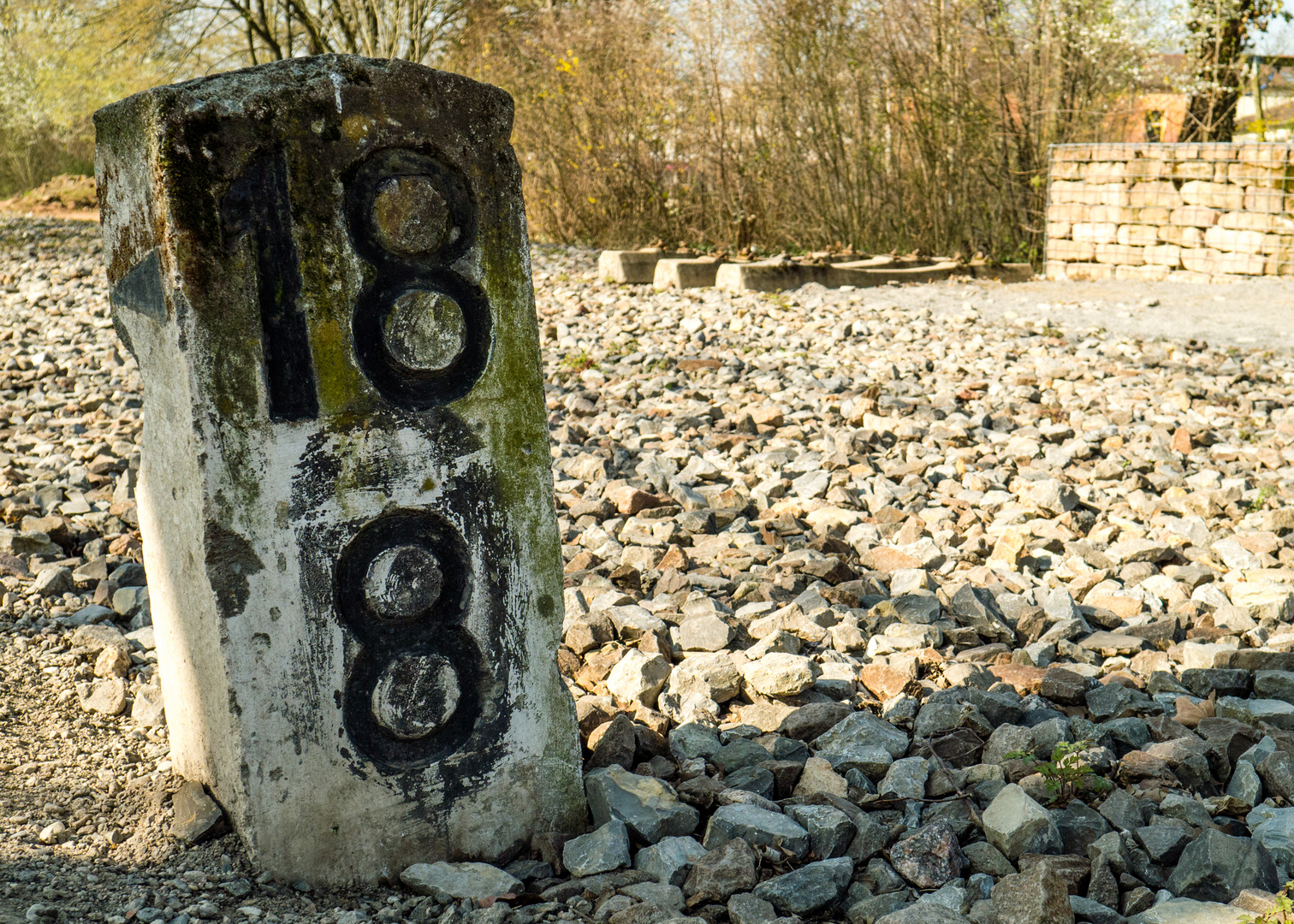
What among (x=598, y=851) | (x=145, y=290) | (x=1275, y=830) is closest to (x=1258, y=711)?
(x=1275, y=830)

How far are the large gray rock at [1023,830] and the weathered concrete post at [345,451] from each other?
73 centimetres

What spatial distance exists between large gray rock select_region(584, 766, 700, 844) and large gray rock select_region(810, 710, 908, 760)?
0.37 metres

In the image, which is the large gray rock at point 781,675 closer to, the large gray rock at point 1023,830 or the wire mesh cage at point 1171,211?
the large gray rock at point 1023,830

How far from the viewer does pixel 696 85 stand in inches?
414

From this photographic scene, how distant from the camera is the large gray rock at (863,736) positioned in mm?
2080

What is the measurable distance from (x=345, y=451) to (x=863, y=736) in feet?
3.80

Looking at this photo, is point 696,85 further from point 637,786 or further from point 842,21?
point 637,786

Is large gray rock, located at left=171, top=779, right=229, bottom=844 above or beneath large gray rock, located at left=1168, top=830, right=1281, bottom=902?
above

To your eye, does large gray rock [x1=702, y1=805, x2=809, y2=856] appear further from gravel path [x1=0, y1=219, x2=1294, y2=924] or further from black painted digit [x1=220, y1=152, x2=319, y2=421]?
Answer: black painted digit [x1=220, y1=152, x2=319, y2=421]

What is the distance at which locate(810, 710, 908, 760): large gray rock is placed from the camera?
2080 mm

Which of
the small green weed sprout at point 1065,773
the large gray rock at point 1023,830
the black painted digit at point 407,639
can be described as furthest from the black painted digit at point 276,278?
the small green weed sprout at point 1065,773

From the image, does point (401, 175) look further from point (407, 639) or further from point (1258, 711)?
point (1258, 711)

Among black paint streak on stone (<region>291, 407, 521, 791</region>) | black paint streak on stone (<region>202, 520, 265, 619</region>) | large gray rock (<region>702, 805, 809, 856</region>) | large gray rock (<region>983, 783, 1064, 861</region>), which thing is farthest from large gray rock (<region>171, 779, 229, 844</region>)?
large gray rock (<region>983, 783, 1064, 861</region>)

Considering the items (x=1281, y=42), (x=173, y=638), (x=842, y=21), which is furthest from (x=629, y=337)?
(x=1281, y=42)
